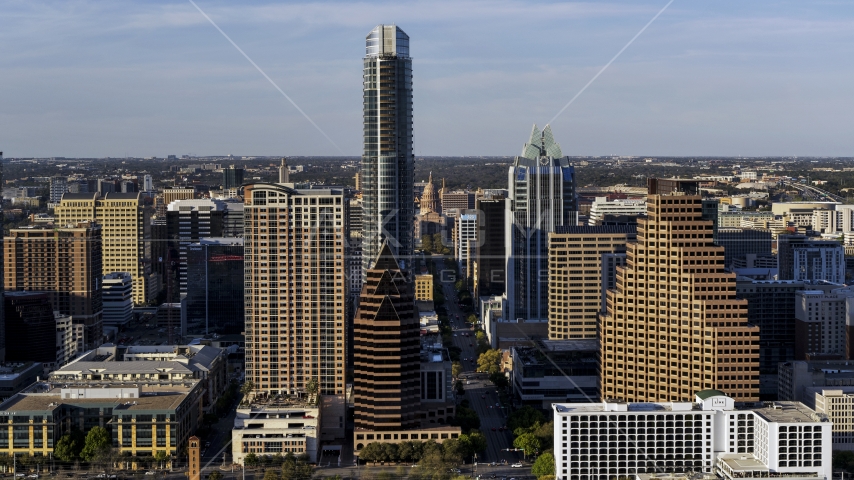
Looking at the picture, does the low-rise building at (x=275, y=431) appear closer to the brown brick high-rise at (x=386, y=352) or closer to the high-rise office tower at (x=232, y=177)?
the brown brick high-rise at (x=386, y=352)

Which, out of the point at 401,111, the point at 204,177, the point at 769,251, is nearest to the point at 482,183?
the point at 204,177

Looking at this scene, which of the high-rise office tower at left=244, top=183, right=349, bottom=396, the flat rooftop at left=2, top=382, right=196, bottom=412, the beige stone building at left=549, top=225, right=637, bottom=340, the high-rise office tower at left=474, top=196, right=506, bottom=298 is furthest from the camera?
the high-rise office tower at left=474, top=196, right=506, bottom=298

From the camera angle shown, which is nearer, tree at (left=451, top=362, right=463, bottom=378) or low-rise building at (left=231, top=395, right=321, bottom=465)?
low-rise building at (left=231, top=395, right=321, bottom=465)

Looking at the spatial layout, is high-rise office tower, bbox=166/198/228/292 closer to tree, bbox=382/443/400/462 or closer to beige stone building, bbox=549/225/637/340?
beige stone building, bbox=549/225/637/340

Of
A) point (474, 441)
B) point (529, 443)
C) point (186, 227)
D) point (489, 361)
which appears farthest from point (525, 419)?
point (186, 227)

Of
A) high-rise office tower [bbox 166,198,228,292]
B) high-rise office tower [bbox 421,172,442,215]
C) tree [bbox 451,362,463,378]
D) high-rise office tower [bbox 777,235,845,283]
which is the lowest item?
tree [bbox 451,362,463,378]

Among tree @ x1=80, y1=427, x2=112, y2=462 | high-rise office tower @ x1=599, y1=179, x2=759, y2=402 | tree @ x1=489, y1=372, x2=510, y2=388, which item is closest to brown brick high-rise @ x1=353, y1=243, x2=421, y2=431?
high-rise office tower @ x1=599, y1=179, x2=759, y2=402

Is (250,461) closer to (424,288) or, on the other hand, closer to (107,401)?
(107,401)
